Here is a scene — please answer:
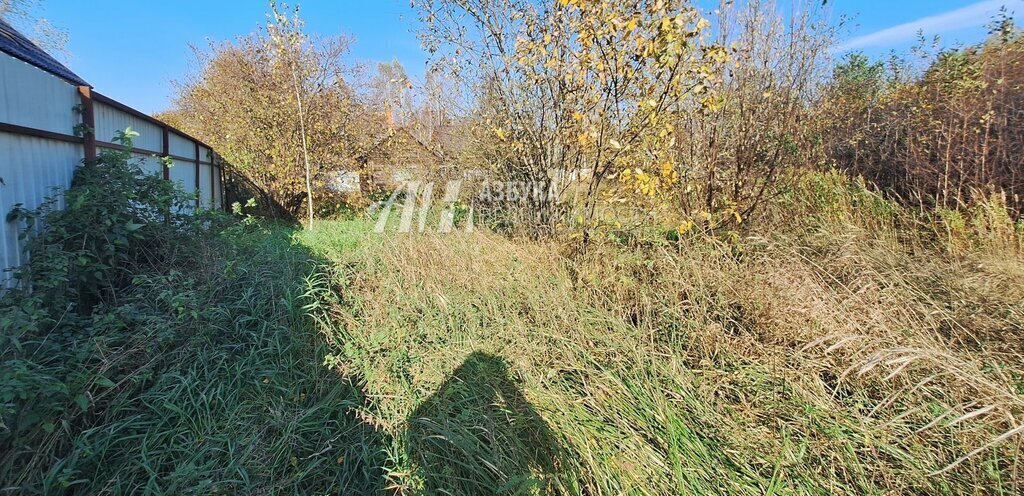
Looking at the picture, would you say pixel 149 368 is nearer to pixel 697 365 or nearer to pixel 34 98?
pixel 34 98

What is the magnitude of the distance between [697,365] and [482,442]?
4.44 ft

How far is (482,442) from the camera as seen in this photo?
6.46ft

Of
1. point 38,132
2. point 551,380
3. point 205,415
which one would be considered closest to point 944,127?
point 551,380

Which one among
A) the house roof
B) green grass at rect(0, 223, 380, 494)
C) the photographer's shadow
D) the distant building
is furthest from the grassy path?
the distant building

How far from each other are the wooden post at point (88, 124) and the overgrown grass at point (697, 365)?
2100 millimetres

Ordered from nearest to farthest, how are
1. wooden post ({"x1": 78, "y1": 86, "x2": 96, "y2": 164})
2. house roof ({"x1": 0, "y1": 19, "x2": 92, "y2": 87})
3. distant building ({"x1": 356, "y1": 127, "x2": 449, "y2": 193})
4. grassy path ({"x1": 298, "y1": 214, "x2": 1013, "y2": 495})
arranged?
grassy path ({"x1": 298, "y1": 214, "x2": 1013, "y2": 495}), house roof ({"x1": 0, "y1": 19, "x2": 92, "y2": 87}), wooden post ({"x1": 78, "y1": 86, "x2": 96, "y2": 164}), distant building ({"x1": 356, "y1": 127, "x2": 449, "y2": 193})

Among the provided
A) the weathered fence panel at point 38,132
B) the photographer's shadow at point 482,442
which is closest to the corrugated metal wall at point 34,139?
the weathered fence panel at point 38,132

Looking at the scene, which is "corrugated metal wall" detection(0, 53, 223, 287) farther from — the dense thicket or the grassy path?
the dense thicket

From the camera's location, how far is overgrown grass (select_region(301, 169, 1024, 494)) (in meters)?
1.74

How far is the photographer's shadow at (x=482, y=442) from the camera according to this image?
180 centimetres

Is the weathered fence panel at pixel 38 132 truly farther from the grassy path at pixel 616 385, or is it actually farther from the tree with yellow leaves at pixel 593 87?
the tree with yellow leaves at pixel 593 87

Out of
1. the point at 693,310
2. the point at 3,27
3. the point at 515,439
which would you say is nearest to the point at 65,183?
the point at 3,27

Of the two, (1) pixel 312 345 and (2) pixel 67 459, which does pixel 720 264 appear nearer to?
(1) pixel 312 345

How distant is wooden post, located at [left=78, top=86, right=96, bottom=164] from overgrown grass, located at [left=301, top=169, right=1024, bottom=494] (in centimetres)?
210
